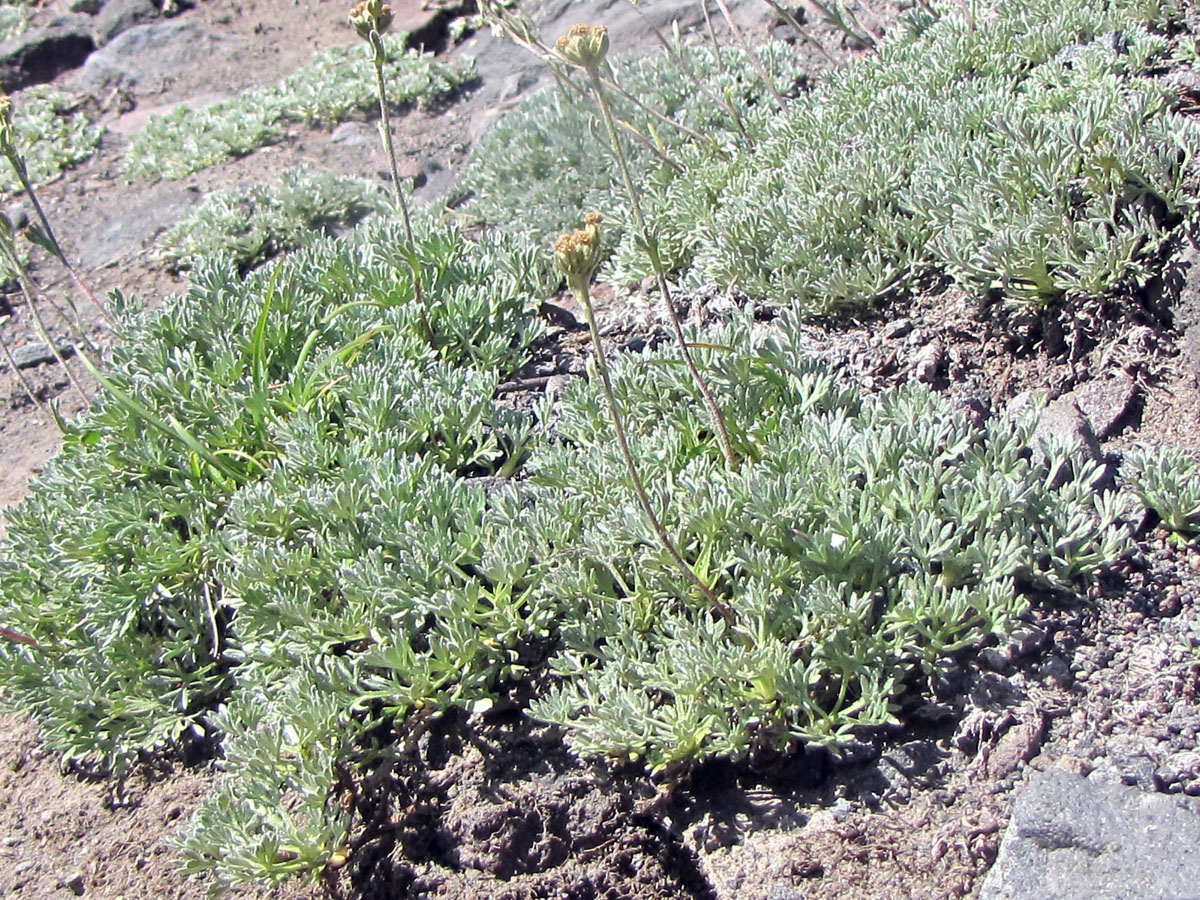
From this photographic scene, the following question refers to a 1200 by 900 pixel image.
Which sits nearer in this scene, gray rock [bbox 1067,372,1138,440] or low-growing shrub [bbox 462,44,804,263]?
gray rock [bbox 1067,372,1138,440]

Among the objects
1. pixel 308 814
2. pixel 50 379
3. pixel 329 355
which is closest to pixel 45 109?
pixel 50 379

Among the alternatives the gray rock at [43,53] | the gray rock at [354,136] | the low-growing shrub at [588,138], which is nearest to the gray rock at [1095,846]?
the low-growing shrub at [588,138]

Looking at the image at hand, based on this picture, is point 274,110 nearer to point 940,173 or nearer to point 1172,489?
point 940,173

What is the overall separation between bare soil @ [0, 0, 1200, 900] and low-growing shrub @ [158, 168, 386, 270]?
3379 millimetres

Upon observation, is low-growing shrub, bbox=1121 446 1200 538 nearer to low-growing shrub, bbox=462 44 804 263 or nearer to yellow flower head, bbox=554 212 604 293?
yellow flower head, bbox=554 212 604 293

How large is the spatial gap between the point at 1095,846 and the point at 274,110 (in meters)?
7.33

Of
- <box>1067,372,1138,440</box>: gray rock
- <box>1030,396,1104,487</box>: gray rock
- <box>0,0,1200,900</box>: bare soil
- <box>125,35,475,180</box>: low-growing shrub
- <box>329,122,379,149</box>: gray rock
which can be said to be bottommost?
<box>0,0,1200,900</box>: bare soil

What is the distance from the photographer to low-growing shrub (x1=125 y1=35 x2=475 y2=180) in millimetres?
7695

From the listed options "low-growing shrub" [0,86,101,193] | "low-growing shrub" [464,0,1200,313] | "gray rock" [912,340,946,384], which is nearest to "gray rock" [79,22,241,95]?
"low-growing shrub" [0,86,101,193]

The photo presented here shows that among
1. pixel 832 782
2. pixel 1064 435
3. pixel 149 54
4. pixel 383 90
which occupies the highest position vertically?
pixel 383 90

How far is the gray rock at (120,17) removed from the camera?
9.49 metres

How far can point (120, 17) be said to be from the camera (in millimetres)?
9555

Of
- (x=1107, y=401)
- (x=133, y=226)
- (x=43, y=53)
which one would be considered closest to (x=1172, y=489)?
(x=1107, y=401)

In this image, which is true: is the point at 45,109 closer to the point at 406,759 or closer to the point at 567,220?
the point at 567,220
